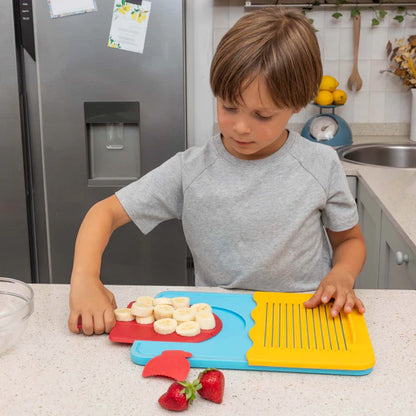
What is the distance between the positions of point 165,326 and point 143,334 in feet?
0.11

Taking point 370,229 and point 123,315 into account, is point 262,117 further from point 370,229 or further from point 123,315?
point 370,229

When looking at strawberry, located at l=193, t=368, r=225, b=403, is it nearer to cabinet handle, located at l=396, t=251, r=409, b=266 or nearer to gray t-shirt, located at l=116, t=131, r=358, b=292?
gray t-shirt, located at l=116, t=131, r=358, b=292

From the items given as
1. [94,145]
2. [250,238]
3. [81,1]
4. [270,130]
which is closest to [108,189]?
[94,145]

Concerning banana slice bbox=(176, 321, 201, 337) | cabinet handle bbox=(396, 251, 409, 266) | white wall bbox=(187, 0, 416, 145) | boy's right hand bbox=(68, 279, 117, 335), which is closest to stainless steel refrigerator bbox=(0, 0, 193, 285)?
white wall bbox=(187, 0, 416, 145)

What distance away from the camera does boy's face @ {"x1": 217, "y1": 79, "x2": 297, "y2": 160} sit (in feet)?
3.33

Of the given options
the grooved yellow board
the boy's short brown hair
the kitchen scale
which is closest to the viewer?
the grooved yellow board

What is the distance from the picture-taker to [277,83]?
40.0 inches

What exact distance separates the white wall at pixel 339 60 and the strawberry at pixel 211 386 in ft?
6.63

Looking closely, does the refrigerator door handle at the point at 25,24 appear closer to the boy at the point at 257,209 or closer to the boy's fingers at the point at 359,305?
the boy at the point at 257,209

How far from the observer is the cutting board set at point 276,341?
0.78 metres

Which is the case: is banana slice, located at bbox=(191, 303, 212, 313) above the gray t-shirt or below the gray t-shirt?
below

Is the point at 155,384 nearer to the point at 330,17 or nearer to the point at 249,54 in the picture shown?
the point at 249,54

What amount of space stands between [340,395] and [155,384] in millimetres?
229

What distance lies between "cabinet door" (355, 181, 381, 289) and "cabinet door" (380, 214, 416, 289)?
0.06 m
